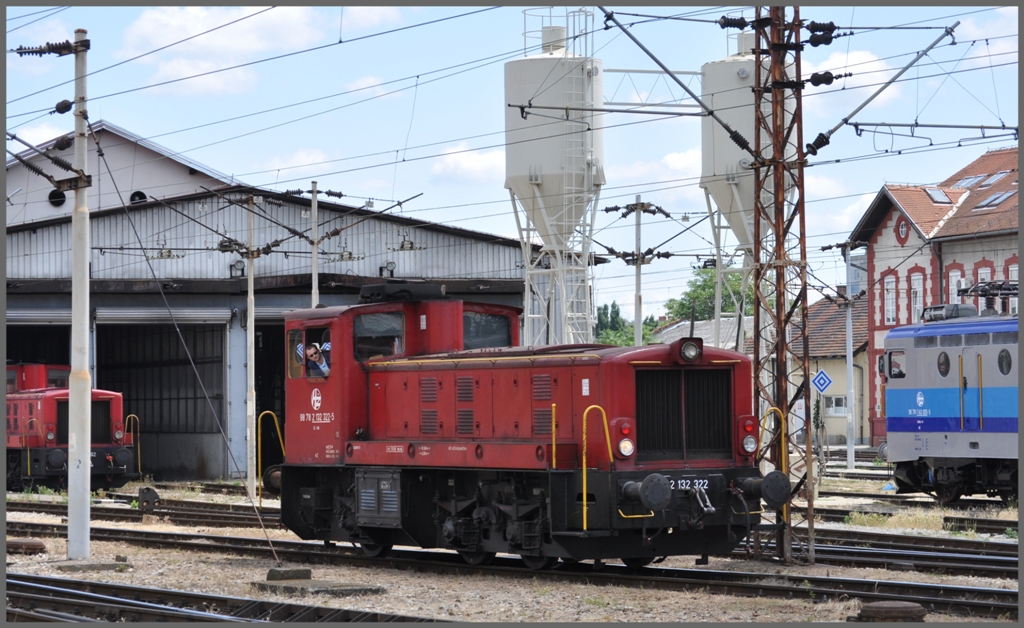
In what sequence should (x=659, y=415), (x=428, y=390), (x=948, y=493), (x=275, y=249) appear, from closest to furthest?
(x=659, y=415) → (x=428, y=390) → (x=948, y=493) → (x=275, y=249)

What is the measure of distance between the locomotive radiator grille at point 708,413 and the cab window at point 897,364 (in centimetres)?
1154

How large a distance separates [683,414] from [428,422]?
10.9ft

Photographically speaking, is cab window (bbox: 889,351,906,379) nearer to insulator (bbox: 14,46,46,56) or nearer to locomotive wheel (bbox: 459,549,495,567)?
locomotive wheel (bbox: 459,549,495,567)

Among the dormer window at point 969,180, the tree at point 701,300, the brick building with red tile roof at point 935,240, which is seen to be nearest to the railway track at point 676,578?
the brick building with red tile roof at point 935,240

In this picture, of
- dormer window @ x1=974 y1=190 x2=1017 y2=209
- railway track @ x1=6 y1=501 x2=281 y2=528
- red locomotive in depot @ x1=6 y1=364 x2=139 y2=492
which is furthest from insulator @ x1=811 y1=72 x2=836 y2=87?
dormer window @ x1=974 y1=190 x2=1017 y2=209

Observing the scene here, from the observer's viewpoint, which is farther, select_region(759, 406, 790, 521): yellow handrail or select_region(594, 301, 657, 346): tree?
select_region(594, 301, 657, 346): tree

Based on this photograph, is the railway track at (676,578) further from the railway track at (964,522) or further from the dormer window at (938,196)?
the dormer window at (938,196)

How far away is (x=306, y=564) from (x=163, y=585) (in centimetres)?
248

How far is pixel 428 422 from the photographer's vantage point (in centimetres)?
1494

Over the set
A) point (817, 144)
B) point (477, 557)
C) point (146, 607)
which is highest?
point (817, 144)

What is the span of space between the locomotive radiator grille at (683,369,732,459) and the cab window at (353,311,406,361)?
415 cm

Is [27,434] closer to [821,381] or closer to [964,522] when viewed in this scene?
[821,381]

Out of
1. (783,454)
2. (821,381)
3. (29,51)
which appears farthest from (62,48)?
(821,381)

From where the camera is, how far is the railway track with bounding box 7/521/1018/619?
11.4 m
